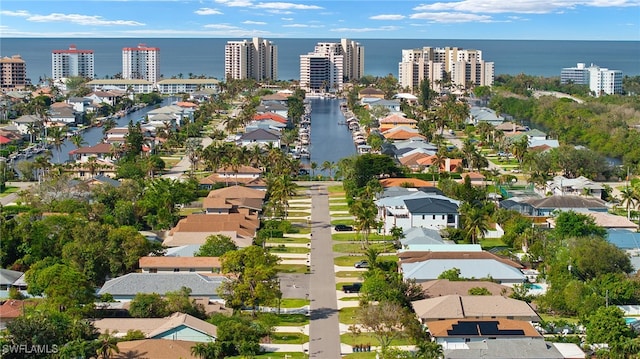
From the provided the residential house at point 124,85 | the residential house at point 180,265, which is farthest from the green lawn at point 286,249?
the residential house at point 124,85

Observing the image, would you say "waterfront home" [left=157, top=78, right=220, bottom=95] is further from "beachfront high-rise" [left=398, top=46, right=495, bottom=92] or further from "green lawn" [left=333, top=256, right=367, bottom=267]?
"green lawn" [left=333, top=256, right=367, bottom=267]

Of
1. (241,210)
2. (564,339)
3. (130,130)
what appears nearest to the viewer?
(564,339)

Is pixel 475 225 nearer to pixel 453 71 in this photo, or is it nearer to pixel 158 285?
pixel 158 285

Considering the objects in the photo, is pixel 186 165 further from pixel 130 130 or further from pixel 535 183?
pixel 535 183

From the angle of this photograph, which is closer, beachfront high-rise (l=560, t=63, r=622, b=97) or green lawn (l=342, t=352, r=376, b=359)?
green lawn (l=342, t=352, r=376, b=359)

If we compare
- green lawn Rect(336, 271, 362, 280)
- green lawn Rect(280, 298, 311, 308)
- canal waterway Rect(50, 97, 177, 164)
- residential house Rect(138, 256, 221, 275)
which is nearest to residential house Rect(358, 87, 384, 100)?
canal waterway Rect(50, 97, 177, 164)

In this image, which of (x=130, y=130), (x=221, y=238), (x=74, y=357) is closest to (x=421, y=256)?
(x=221, y=238)
